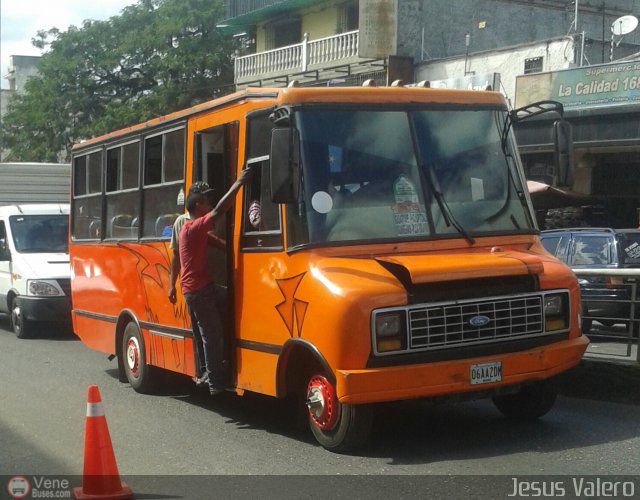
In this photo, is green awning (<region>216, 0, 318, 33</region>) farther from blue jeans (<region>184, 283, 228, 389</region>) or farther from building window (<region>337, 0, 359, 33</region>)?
blue jeans (<region>184, 283, 228, 389</region>)

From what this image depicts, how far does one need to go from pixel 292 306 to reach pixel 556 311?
191 cm

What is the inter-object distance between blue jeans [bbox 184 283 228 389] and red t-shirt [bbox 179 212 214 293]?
0.21ft

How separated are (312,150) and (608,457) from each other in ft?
9.65

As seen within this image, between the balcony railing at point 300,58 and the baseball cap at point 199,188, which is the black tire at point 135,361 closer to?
the baseball cap at point 199,188

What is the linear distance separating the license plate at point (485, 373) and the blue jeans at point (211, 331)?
222cm

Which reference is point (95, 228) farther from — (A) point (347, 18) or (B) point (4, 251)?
(A) point (347, 18)

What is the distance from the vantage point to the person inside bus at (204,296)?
8039mm

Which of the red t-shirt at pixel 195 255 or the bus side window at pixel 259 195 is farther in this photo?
the red t-shirt at pixel 195 255

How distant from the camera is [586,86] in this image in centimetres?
2289

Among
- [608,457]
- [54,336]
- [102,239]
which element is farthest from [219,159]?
[54,336]

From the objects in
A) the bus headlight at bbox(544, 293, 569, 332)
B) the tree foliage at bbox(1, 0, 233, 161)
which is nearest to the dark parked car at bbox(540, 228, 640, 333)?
the bus headlight at bbox(544, 293, 569, 332)

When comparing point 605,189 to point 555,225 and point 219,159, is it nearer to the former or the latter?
point 555,225

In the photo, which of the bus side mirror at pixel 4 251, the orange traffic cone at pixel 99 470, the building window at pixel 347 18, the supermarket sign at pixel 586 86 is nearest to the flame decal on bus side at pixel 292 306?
the orange traffic cone at pixel 99 470

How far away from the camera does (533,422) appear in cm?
786
